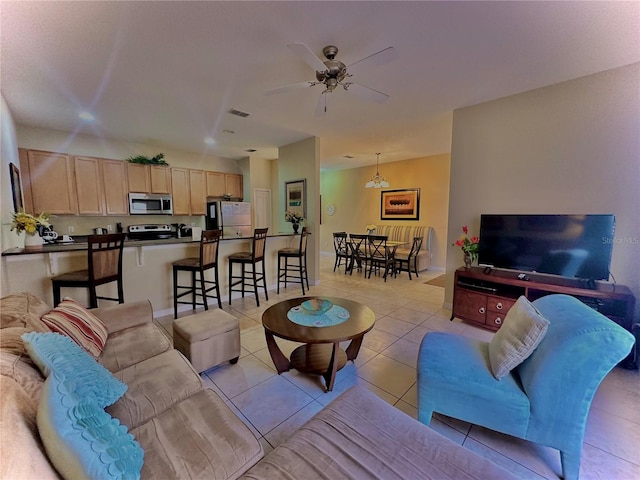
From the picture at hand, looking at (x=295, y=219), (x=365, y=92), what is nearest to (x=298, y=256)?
(x=295, y=219)

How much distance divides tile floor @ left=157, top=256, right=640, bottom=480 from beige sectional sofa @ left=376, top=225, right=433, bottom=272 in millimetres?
2769

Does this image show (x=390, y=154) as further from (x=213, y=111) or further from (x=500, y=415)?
(x=500, y=415)

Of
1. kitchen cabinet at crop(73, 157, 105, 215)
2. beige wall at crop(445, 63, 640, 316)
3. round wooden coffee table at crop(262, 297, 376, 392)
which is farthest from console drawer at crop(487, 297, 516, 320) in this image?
kitchen cabinet at crop(73, 157, 105, 215)

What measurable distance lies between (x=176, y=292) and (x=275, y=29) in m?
3.07

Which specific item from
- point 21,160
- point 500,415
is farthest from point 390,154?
point 21,160

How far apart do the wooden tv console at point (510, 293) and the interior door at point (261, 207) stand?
4970 millimetres

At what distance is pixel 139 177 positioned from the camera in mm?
5137

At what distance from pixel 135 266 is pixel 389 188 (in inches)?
238

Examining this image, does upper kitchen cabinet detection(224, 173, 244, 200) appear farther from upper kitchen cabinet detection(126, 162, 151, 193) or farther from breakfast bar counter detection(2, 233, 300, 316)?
breakfast bar counter detection(2, 233, 300, 316)

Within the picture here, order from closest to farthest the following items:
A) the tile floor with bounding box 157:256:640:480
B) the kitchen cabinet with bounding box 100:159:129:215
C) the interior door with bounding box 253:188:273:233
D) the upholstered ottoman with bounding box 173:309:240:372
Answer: the tile floor with bounding box 157:256:640:480 < the upholstered ottoman with bounding box 173:309:240:372 < the kitchen cabinet with bounding box 100:159:129:215 < the interior door with bounding box 253:188:273:233

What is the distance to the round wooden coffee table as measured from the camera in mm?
1888

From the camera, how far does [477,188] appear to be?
11.1 feet

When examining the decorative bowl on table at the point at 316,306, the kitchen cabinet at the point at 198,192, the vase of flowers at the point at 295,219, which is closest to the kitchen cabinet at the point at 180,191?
the kitchen cabinet at the point at 198,192

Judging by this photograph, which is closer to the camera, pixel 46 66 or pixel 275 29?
pixel 275 29
